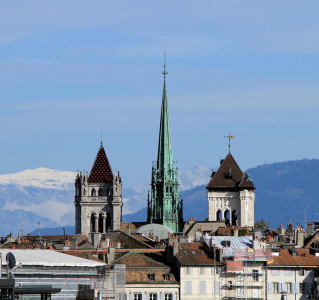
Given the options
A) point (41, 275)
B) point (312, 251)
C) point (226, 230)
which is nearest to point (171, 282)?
point (312, 251)

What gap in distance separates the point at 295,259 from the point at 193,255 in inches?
343

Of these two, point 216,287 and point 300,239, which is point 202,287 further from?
point 300,239

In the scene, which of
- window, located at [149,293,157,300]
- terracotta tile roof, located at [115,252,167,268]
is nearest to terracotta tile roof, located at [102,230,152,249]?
terracotta tile roof, located at [115,252,167,268]

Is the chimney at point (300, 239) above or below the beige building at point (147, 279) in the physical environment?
above

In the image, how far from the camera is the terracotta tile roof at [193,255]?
127250 mm

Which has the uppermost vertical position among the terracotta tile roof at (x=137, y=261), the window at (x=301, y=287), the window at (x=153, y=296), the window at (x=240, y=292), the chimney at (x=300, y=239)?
the chimney at (x=300, y=239)

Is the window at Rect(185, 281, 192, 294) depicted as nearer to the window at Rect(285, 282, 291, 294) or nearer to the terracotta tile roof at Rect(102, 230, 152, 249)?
the window at Rect(285, 282, 291, 294)

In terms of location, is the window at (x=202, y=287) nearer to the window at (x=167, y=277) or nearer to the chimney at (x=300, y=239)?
the window at (x=167, y=277)

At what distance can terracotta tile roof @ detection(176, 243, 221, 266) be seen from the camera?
12725 centimetres

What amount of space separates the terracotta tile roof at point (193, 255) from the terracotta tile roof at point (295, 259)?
526 cm

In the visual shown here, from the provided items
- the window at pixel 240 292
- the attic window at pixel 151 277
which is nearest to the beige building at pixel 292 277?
the window at pixel 240 292

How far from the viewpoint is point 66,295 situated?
317 feet

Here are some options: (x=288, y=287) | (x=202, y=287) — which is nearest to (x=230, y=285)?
(x=202, y=287)

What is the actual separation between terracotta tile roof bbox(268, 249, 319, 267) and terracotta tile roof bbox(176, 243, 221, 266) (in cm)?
526
